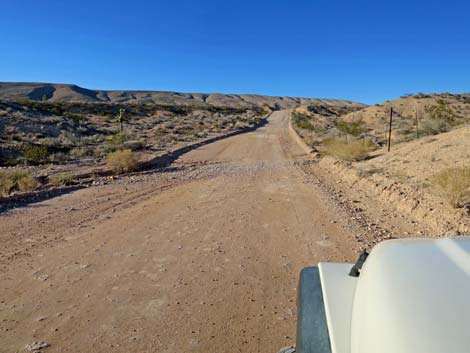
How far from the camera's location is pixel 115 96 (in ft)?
490

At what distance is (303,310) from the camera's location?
2.02 metres

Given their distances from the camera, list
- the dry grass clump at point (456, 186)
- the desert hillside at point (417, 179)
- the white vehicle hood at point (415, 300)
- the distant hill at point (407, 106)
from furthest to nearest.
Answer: the distant hill at point (407, 106), the dry grass clump at point (456, 186), the desert hillside at point (417, 179), the white vehicle hood at point (415, 300)

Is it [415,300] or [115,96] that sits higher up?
[115,96]

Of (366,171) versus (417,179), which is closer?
(417,179)

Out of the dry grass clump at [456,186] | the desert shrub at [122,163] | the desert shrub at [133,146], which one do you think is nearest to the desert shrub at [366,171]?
the dry grass clump at [456,186]

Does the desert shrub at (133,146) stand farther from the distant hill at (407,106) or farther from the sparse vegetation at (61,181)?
the distant hill at (407,106)

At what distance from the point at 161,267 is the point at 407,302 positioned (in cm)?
439

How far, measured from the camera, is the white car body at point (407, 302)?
1.28m

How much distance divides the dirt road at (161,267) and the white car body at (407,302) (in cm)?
199

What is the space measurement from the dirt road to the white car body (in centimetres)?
199

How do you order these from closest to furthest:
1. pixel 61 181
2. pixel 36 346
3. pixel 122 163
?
pixel 36 346 < pixel 61 181 < pixel 122 163

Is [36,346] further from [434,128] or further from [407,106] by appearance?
[407,106]

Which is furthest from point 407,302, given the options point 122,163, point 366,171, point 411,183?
point 122,163

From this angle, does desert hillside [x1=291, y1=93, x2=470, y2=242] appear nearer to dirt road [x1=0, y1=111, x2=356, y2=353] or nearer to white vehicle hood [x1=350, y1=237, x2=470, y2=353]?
dirt road [x1=0, y1=111, x2=356, y2=353]
